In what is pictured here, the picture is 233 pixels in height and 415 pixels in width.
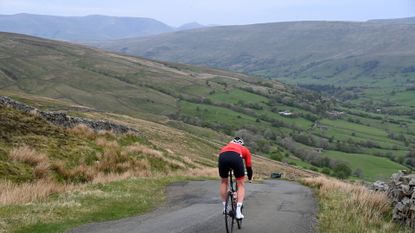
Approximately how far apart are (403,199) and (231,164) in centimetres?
731

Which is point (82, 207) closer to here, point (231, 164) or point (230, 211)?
point (230, 211)

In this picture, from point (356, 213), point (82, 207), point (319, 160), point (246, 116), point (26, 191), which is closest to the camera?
point (82, 207)

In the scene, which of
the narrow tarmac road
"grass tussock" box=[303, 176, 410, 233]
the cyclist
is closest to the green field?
"grass tussock" box=[303, 176, 410, 233]

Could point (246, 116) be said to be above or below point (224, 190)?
below

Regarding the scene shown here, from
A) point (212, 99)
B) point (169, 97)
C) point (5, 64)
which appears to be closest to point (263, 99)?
point (212, 99)

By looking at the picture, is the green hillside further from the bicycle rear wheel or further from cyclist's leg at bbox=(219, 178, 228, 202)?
cyclist's leg at bbox=(219, 178, 228, 202)

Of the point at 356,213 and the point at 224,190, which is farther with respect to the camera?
the point at 356,213

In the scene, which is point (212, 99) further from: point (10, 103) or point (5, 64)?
point (10, 103)

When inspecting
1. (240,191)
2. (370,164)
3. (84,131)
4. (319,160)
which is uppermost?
(240,191)

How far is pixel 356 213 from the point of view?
1658 centimetres

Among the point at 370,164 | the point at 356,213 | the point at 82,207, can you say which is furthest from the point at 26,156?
the point at 370,164

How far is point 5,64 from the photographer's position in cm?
19088

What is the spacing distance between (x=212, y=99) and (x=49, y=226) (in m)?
171

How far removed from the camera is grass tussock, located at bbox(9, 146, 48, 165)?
67.0 feet
